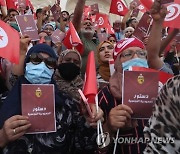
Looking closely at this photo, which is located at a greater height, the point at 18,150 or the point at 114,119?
the point at 114,119

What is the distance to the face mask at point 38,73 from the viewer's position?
2.43 meters

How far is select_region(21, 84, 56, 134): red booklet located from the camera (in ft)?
7.15

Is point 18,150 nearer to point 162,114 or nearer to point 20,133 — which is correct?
point 20,133

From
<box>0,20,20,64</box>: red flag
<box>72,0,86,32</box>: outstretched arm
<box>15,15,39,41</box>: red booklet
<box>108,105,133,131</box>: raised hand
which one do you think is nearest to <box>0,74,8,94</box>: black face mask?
<box>0,20,20,64</box>: red flag

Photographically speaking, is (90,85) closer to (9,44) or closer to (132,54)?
(132,54)

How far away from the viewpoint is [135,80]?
207 centimetres

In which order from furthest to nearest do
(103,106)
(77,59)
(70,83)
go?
(77,59)
(70,83)
(103,106)

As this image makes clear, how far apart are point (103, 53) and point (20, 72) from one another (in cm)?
114

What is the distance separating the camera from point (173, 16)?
11.4ft

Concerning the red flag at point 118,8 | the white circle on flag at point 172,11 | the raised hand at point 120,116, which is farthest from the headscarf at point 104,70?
the red flag at point 118,8

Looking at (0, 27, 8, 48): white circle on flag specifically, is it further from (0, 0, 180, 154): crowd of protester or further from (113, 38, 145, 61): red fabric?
(113, 38, 145, 61): red fabric

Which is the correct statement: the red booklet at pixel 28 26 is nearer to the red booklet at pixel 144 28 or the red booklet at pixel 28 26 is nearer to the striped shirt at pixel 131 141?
the red booklet at pixel 144 28

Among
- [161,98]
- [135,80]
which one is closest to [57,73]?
[135,80]

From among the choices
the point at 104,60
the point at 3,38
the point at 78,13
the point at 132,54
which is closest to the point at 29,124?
the point at 132,54
